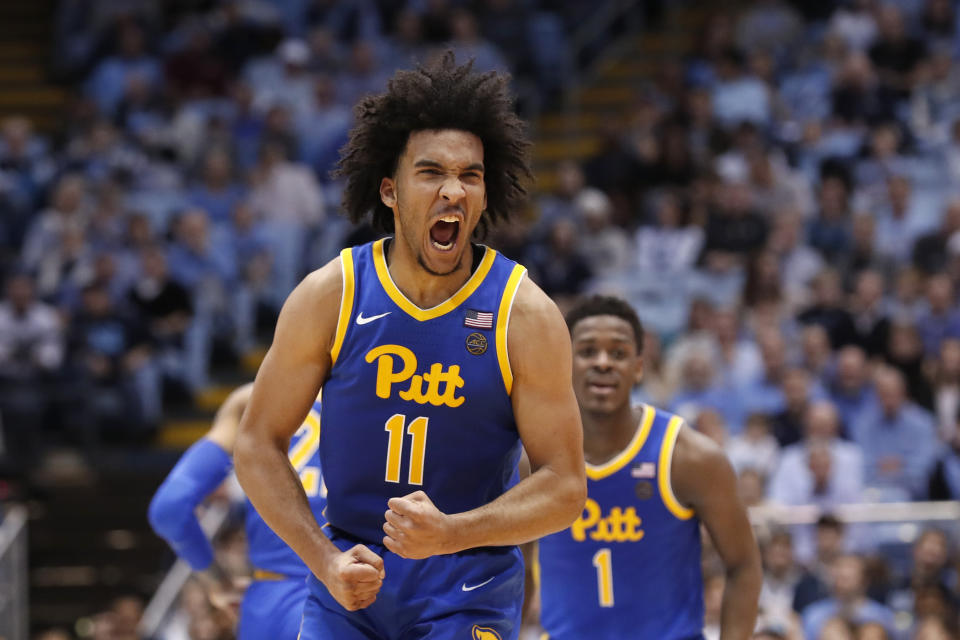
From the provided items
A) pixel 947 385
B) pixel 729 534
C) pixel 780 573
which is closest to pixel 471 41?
pixel 947 385

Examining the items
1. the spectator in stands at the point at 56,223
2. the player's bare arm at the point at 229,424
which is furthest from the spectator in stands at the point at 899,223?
the player's bare arm at the point at 229,424

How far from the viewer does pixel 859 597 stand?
29.4ft

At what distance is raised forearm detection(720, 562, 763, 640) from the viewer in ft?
17.9

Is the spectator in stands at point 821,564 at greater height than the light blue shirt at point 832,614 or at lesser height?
greater

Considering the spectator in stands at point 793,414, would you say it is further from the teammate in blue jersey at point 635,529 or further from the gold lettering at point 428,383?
the gold lettering at point 428,383

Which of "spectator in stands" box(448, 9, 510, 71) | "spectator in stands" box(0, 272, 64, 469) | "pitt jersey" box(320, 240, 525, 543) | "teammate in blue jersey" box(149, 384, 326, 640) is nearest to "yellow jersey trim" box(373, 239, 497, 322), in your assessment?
"pitt jersey" box(320, 240, 525, 543)

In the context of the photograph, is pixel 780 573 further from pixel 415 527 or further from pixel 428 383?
pixel 415 527

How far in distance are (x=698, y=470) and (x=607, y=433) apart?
43 centimetres

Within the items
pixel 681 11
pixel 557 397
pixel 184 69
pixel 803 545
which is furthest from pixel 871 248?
pixel 557 397

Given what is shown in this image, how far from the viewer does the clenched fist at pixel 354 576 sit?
385 centimetres

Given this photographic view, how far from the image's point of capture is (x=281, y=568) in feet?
17.9

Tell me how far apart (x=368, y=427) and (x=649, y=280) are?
9456 millimetres

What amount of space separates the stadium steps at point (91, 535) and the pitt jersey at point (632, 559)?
7.16 metres

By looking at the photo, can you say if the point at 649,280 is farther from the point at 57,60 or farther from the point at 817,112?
the point at 57,60
